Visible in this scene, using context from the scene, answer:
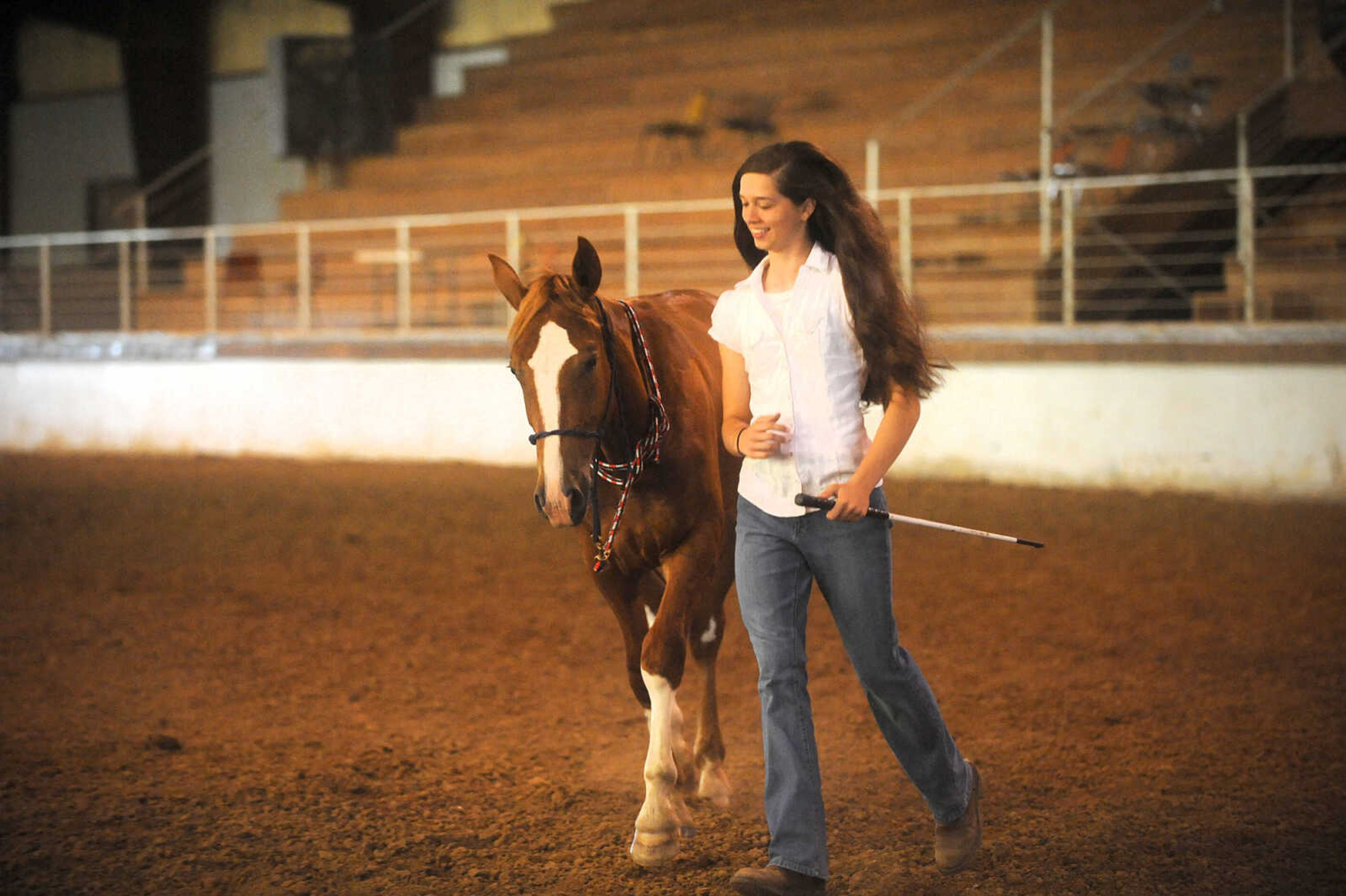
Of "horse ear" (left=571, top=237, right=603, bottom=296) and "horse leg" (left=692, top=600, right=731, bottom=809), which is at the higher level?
"horse ear" (left=571, top=237, right=603, bottom=296)

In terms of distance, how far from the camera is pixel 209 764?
4.05 metres

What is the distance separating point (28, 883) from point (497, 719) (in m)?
1.73

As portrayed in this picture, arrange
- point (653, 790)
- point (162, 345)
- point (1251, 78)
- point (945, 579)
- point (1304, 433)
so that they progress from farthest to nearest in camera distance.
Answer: point (162, 345), point (1251, 78), point (1304, 433), point (945, 579), point (653, 790)

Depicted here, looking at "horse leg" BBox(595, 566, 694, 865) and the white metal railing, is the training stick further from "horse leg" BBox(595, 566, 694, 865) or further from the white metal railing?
the white metal railing

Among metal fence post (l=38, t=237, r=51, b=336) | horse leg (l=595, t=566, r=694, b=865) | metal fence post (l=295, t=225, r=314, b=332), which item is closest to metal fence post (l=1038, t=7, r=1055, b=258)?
metal fence post (l=295, t=225, r=314, b=332)

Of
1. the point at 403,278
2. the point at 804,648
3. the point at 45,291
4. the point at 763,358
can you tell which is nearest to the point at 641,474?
the point at 763,358

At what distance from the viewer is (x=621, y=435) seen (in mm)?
3340

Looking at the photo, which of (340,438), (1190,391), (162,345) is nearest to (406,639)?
(1190,391)

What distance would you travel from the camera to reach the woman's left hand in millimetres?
2674

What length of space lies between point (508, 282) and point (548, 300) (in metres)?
0.20

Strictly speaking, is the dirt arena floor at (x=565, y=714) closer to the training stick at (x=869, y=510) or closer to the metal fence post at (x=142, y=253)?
the training stick at (x=869, y=510)

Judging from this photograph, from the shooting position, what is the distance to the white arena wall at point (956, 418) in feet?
29.9

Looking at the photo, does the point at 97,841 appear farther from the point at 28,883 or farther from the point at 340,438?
the point at 340,438

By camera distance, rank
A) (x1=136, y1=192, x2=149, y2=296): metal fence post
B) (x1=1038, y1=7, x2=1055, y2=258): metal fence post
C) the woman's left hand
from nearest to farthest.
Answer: the woman's left hand < (x1=1038, y1=7, x2=1055, y2=258): metal fence post < (x1=136, y1=192, x2=149, y2=296): metal fence post
